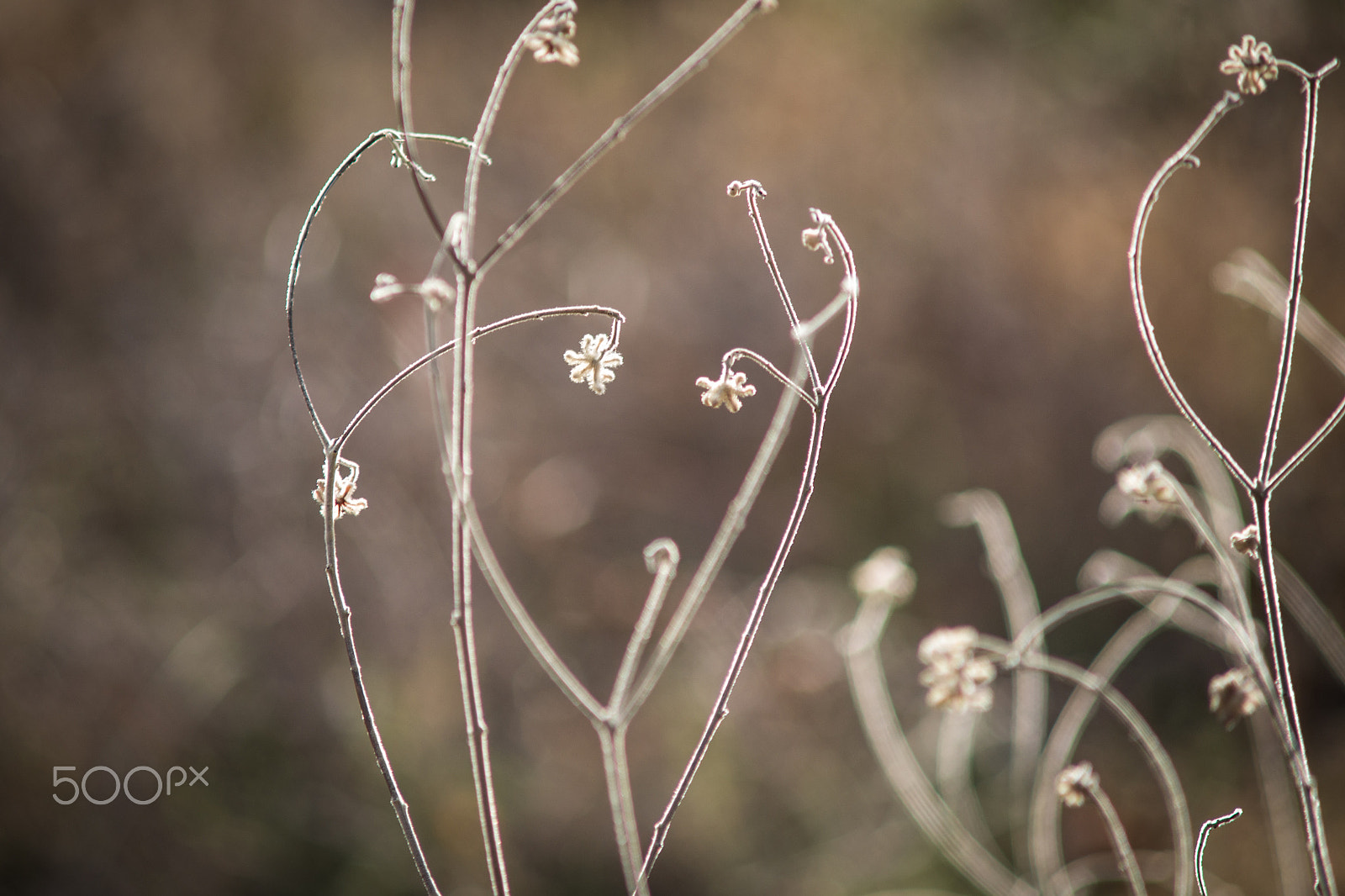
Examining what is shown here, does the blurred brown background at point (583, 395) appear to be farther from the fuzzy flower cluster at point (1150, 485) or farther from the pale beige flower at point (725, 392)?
the pale beige flower at point (725, 392)

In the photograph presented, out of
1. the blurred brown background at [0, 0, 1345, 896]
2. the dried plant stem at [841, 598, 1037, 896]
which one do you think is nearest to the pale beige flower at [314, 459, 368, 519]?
the dried plant stem at [841, 598, 1037, 896]

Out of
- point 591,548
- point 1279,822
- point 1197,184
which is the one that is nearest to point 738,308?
point 591,548

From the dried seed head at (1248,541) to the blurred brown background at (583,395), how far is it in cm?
99

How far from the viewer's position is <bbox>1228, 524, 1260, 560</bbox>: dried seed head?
0.36 meters

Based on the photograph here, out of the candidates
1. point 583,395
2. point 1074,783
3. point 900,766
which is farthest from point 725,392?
point 583,395

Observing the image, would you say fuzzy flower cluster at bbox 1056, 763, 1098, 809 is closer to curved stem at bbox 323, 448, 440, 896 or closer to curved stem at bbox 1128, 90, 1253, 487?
curved stem at bbox 1128, 90, 1253, 487

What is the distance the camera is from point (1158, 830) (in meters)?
1.20

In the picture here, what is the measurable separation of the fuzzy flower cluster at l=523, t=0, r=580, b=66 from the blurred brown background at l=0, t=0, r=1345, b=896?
118 centimetres

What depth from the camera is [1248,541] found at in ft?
1.18

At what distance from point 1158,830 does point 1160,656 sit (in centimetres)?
46

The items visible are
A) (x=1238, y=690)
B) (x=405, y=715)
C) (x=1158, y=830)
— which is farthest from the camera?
(x=405, y=715)

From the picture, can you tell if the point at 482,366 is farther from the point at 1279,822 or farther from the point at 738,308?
the point at 1279,822

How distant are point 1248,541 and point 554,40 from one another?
0.36 m

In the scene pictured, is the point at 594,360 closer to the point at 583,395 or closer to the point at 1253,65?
the point at 1253,65
